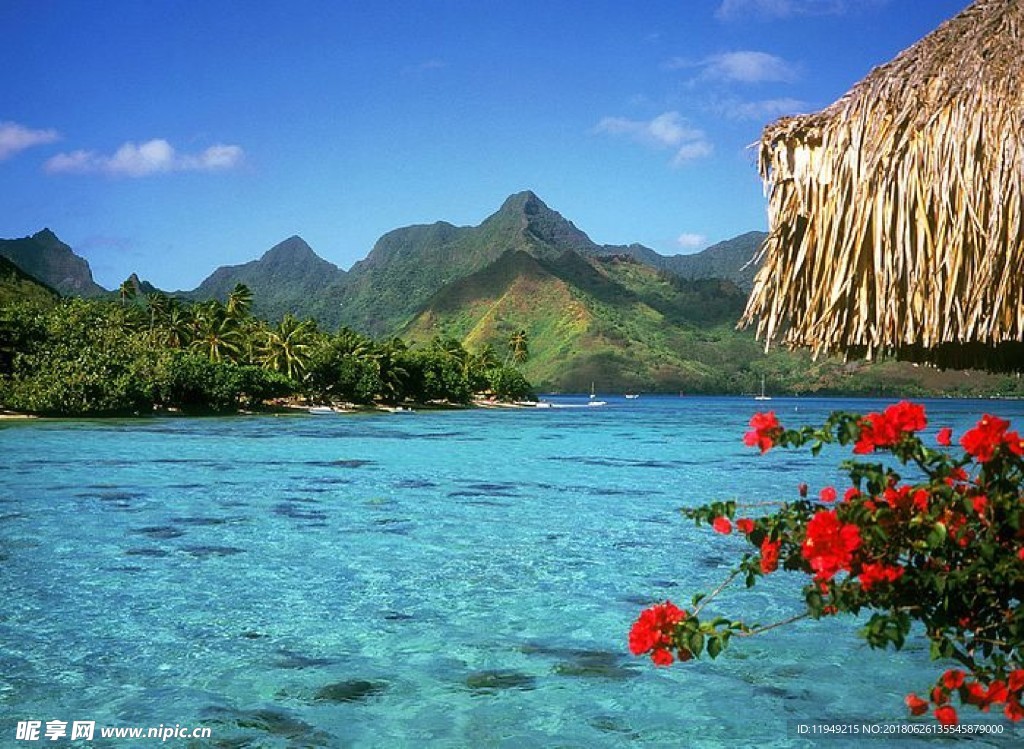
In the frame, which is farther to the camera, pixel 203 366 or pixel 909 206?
pixel 203 366

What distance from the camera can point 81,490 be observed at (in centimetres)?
1933

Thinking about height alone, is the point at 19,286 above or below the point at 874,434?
above

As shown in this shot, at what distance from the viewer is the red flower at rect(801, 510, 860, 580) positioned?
2.77 meters

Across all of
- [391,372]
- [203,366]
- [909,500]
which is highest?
[203,366]

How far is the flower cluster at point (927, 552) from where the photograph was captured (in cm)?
282

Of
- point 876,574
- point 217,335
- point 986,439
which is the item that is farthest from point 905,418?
point 217,335

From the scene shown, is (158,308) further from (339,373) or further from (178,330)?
(339,373)

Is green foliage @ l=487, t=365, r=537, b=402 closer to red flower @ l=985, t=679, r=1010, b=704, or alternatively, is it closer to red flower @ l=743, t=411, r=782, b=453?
red flower @ l=743, t=411, r=782, b=453

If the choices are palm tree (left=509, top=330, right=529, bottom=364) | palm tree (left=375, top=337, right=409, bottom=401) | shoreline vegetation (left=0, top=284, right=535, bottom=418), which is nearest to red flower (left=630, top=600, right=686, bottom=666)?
shoreline vegetation (left=0, top=284, right=535, bottom=418)

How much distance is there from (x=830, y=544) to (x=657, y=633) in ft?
2.32

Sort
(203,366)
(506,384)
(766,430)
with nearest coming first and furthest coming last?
(766,430)
(203,366)
(506,384)

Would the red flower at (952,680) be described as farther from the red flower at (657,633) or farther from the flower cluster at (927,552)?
the red flower at (657,633)

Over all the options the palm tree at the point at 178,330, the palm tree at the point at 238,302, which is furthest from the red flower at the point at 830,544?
the palm tree at the point at 238,302

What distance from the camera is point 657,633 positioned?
3.16m
